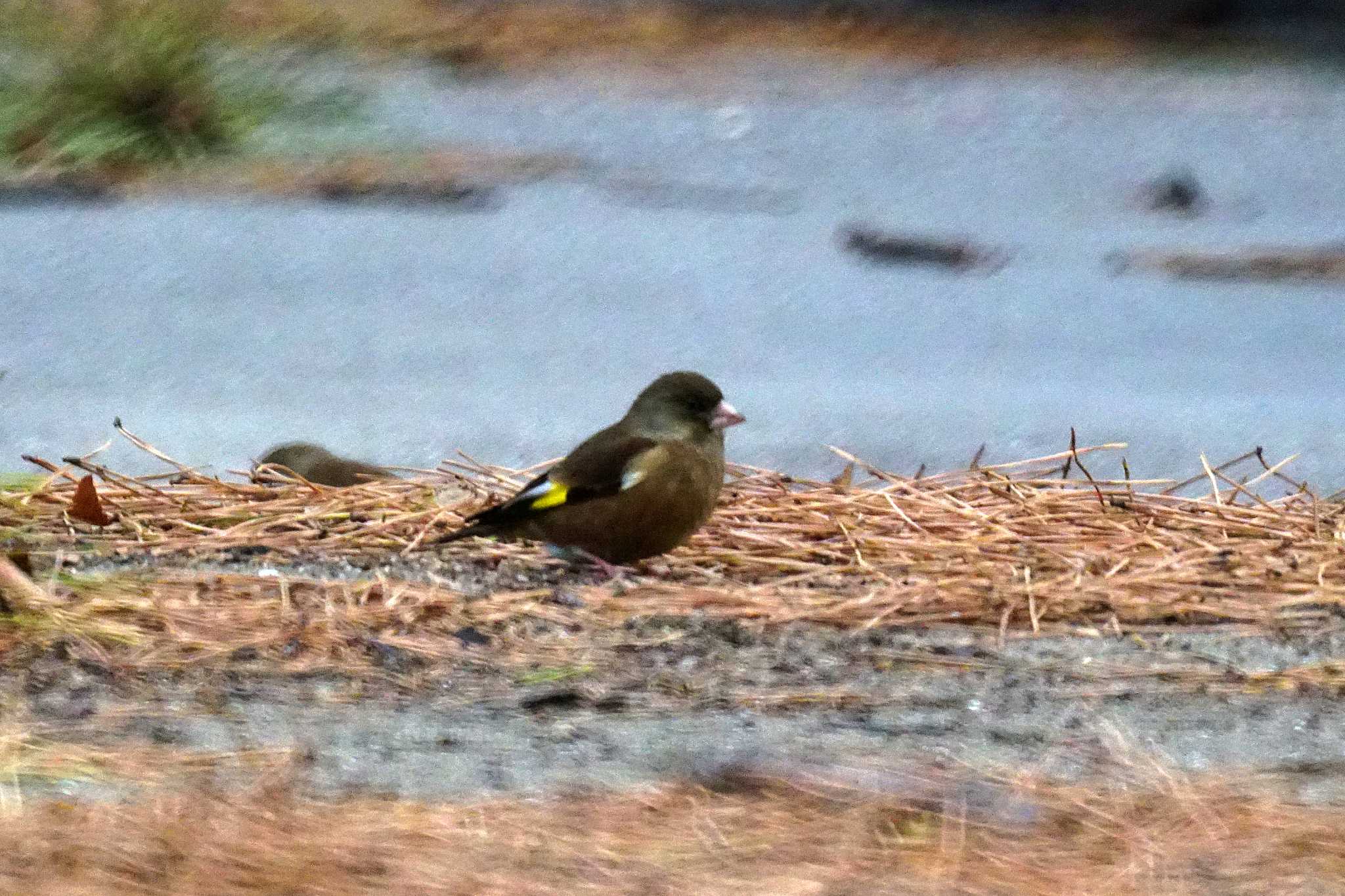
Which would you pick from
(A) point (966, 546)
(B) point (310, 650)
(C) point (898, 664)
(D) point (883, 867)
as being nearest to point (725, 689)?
(C) point (898, 664)

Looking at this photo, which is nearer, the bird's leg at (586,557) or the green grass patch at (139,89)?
the bird's leg at (586,557)

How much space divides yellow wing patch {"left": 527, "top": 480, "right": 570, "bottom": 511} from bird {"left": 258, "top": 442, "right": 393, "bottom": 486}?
0.69 m

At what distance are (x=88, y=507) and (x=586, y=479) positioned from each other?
99 cm

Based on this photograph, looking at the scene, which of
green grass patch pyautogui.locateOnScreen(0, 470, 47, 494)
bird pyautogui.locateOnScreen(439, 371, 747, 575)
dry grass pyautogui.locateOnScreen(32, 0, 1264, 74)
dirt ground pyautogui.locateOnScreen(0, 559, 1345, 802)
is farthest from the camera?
dry grass pyautogui.locateOnScreen(32, 0, 1264, 74)

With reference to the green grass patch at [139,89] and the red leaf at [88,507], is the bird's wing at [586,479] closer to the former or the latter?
the red leaf at [88,507]

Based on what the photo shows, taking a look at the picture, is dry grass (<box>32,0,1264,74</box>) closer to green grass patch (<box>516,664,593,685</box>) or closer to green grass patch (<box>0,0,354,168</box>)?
green grass patch (<box>0,0,354,168</box>)

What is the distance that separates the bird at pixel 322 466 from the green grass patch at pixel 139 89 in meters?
0.99

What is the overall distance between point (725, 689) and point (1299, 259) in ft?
10.1

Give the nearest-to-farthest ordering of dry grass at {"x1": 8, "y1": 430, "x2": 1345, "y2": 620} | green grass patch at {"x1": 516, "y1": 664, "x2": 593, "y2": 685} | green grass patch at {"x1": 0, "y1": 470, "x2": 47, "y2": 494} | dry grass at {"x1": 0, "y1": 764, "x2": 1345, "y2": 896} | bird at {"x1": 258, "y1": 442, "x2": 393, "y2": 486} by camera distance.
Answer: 1. dry grass at {"x1": 0, "y1": 764, "x2": 1345, "y2": 896}
2. green grass patch at {"x1": 516, "y1": 664, "x2": 593, "y2": 685}
3. dry grass at {"x1": 8, "y1": 430, "x2": 1345, "y2": 620}
4. green grass patch at {"x1": 0, "y1": 470, "x2": 47, "y2": 494}
5. bird at {"x1": 258, "y1": 442, "x2": 393, "y2": 486}

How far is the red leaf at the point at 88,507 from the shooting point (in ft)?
11.6

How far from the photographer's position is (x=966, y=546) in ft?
11.3

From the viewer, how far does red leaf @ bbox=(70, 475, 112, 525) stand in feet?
11.6

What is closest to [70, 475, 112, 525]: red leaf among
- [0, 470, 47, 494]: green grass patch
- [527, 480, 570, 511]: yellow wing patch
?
[0, 470, 47, 494]: green grass patch

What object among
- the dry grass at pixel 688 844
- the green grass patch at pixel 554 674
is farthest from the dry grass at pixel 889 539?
the dry grass at pixel 688 844
